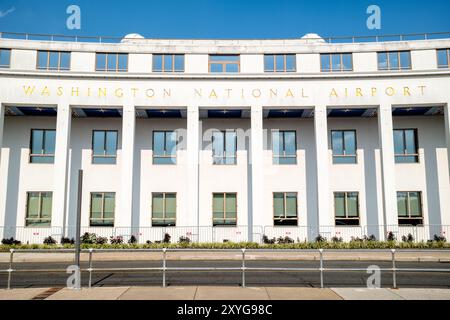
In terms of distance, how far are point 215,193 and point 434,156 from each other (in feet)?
54.3

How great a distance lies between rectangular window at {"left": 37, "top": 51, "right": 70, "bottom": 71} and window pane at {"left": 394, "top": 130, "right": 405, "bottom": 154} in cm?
2468

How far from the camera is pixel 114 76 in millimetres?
29281

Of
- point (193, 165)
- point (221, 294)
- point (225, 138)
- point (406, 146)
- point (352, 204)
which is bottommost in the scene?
point (221, 294)

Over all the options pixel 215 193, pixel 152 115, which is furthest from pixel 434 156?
pixel 152 115

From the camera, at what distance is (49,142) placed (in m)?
31.4

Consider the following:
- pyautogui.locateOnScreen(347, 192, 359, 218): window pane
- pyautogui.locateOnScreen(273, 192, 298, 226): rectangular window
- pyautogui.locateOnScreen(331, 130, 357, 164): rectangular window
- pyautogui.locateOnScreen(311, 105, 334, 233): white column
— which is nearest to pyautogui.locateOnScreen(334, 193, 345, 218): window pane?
pyautogui.locateOnScreen(347, 192, 359, 218): window pane

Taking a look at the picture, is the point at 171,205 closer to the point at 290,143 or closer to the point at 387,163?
the point at 290,143

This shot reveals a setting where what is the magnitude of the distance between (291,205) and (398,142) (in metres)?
9.42

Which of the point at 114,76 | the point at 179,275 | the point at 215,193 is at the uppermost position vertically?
the point at 114,76

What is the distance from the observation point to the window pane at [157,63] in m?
30.3

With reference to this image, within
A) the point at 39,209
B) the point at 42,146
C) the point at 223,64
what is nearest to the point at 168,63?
the point at 223,64

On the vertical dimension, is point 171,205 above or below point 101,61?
below

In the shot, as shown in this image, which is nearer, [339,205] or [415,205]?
[415,205]
